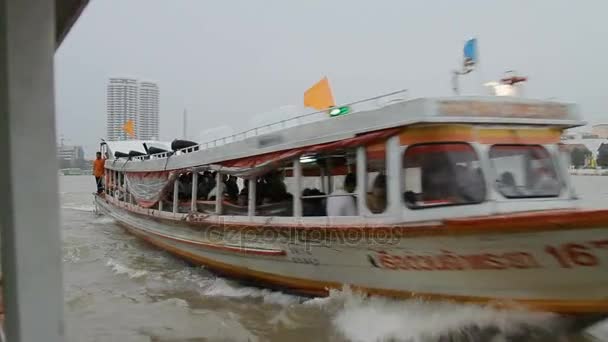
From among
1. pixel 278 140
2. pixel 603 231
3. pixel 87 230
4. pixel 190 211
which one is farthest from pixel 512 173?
pixel 87 230

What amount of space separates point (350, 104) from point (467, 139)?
4.73ft

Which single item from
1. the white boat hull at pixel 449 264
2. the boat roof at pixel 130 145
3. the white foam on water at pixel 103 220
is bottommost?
the white foam on water at pixel 103 220

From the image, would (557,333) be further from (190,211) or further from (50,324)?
(190,211)

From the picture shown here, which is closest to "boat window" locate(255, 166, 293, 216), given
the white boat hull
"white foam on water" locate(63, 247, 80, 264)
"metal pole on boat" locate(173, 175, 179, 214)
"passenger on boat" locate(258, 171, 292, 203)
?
"passenger on boat" locate(258, 171, 292, 203)

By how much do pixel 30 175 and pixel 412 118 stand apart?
Answer: 11.4 feet

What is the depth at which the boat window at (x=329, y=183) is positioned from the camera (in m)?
5.70

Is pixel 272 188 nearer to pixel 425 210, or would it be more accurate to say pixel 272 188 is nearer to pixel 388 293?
pixel 388 293

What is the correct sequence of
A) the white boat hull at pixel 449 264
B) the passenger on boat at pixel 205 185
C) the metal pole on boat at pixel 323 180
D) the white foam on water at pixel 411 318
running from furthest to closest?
1. the passenger on boat at pixel 205 185
2. the metal pole on boat at pixel 323 180
3. the white foam on water at pixel 411 318
4. the white boat hull at pixel 449 264

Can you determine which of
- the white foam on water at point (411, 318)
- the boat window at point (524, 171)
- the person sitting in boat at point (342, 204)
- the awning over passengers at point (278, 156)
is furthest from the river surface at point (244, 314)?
the awning over passengers at point (278, 156)

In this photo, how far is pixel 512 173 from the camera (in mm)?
5129

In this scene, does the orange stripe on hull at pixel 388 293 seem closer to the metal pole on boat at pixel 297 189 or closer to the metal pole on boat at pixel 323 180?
the metal pole on boat at pixel 297 189

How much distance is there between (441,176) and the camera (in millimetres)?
4883

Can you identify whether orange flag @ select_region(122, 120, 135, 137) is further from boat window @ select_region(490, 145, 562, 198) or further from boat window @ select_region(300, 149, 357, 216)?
boat window @ select_region(490, 145, 562, 198)

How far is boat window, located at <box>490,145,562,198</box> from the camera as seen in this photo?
4998 millimetres
